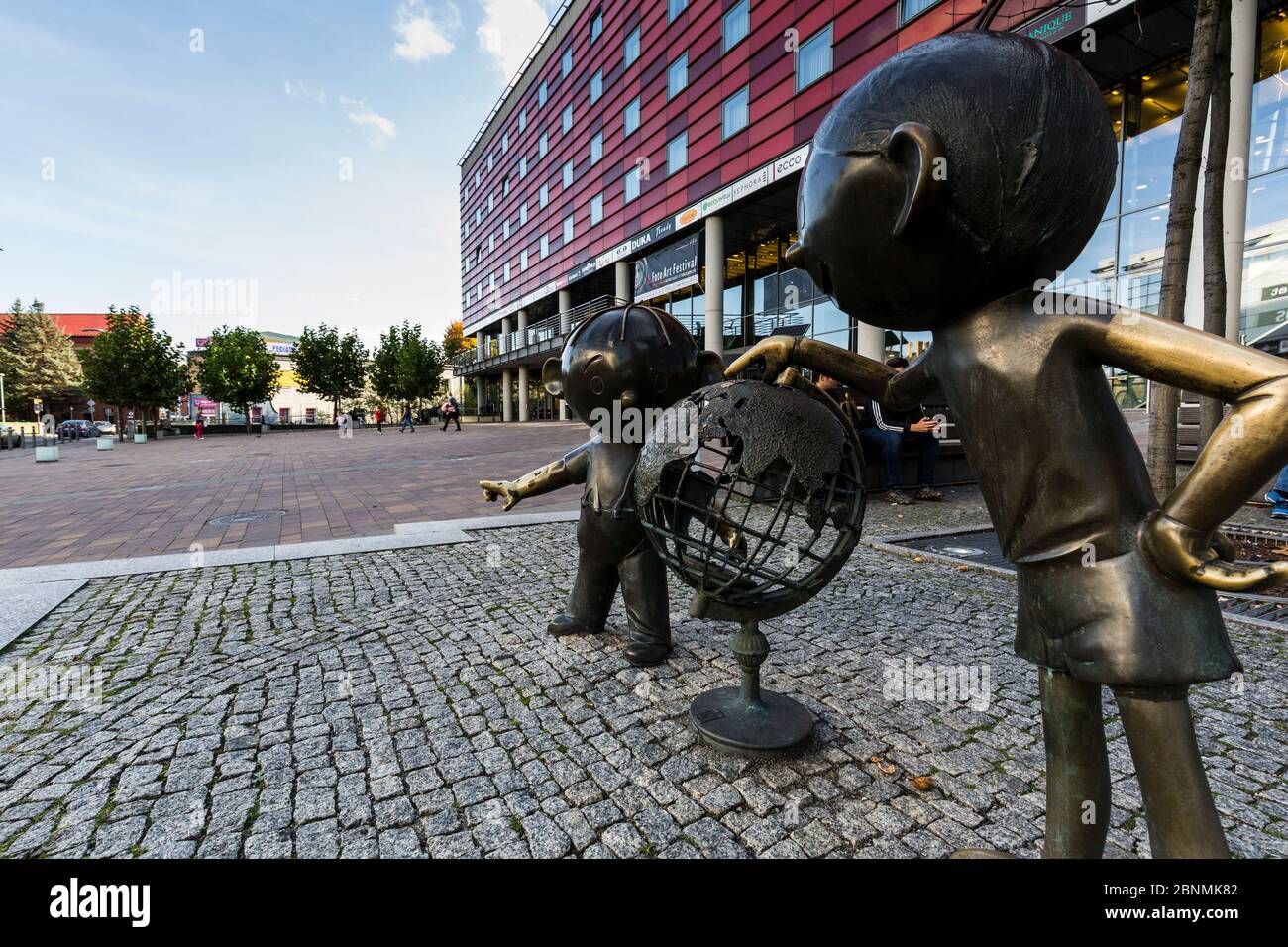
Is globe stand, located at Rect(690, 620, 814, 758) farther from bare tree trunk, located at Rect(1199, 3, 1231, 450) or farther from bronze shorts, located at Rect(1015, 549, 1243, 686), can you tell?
bare tree trunk, located at Rect(1199, 3, 1231, 450)

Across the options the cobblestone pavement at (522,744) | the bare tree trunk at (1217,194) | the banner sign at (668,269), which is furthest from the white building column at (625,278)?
the cobblestone pavement at (522,744)

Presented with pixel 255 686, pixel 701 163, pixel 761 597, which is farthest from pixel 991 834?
pixel 701 163

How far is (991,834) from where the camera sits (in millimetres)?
1866

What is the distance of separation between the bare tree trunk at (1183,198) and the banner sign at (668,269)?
1687 centimetres

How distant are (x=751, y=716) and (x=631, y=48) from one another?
2929cm

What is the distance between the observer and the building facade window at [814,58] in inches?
612

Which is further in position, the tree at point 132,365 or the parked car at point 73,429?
the parked car at point 73,429

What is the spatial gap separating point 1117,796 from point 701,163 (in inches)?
863

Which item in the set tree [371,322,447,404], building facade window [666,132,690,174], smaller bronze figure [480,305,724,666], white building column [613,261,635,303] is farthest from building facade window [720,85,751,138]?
tree [371,322,447,404]

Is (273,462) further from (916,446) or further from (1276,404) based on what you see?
(1276,404)

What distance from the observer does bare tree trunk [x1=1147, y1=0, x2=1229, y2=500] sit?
4.27 meters

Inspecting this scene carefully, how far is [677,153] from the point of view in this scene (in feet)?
71.8

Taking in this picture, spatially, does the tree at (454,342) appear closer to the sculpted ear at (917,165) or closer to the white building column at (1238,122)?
the white building column at (1238,122)

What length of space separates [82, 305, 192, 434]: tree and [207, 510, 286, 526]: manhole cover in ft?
101
